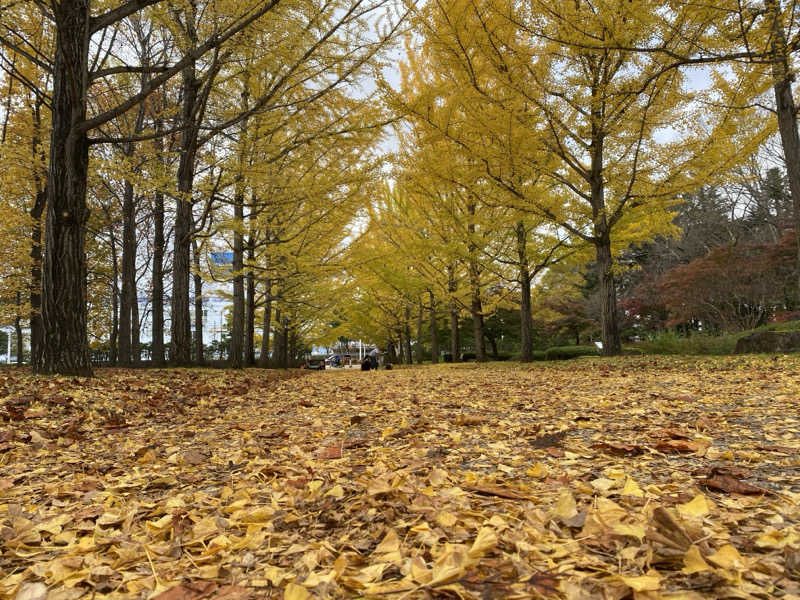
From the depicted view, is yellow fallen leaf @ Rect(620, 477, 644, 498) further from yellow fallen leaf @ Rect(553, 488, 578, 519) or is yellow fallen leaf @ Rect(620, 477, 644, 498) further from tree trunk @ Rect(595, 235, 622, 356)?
tree trunk @ Rect(595, 235, 622, 356)

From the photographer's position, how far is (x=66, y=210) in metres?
5.06

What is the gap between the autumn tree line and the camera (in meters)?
5.10

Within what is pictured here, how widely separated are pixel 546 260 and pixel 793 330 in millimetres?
4312

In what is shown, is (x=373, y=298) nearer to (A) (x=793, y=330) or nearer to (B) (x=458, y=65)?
(B) (x=458, y=65)

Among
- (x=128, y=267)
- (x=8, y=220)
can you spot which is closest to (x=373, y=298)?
(x=128, y=267)

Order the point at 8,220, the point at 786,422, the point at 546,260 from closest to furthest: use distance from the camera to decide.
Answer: the point at 786,422
the point at 546,260
the point at 8,220

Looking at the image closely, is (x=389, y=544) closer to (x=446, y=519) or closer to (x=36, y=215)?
(x=446, y=519)

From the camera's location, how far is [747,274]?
1334cm

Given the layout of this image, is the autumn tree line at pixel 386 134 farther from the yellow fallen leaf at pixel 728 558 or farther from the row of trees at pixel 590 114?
the yellow fallen leaf at pixel 728 558

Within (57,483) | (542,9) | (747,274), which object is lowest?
(57,483)

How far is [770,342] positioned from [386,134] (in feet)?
24.7

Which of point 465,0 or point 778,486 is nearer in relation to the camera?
point 778,486

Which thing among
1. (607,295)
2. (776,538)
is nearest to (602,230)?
(607,295)

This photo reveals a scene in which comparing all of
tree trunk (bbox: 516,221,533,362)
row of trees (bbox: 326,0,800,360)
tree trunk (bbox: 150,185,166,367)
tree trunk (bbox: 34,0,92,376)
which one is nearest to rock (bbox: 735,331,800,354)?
row of trees (bbox: 326,0,800,360)
